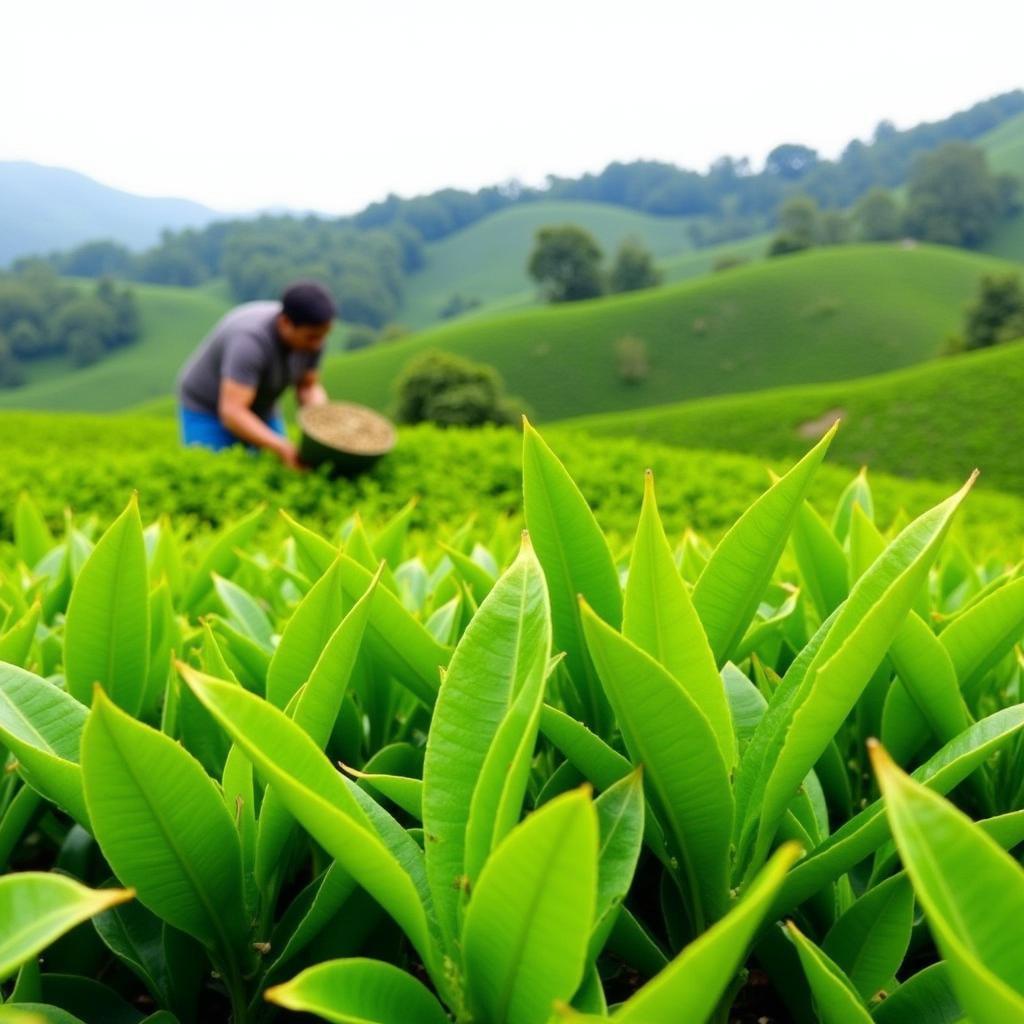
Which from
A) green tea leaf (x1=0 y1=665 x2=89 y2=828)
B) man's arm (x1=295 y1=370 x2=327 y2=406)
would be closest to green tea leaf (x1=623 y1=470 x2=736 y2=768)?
green tea leaf (x1=0 y1=665 x2=89 y2=828)

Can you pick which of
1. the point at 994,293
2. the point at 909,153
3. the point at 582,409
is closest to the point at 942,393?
the point at 994,293

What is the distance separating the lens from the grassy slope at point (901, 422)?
812 inches

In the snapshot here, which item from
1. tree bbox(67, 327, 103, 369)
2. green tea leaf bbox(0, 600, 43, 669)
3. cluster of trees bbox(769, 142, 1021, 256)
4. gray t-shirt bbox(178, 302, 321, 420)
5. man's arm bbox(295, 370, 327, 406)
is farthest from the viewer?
tree bbox(67, 327, 103, 369)

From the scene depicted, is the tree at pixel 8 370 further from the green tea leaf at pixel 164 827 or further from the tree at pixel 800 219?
the green tea leaf at pixel 164 827

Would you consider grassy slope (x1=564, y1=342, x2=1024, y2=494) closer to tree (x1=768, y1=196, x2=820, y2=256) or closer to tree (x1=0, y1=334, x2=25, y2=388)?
tree (x1=768, y1=196, x2=820, y2=256)

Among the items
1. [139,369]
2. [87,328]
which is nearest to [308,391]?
[139,369]

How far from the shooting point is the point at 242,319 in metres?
5.37

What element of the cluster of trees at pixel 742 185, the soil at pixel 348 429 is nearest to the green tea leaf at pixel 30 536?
the soil at pixel 348 429

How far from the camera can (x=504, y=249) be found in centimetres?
10112

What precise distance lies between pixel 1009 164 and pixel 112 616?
9612 cm

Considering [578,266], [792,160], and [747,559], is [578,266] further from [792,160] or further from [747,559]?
[792,160]

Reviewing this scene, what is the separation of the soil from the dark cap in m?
0.52

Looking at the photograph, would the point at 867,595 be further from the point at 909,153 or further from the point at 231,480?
the point at 909,153

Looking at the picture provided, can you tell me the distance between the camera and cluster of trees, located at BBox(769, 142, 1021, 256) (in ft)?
227
